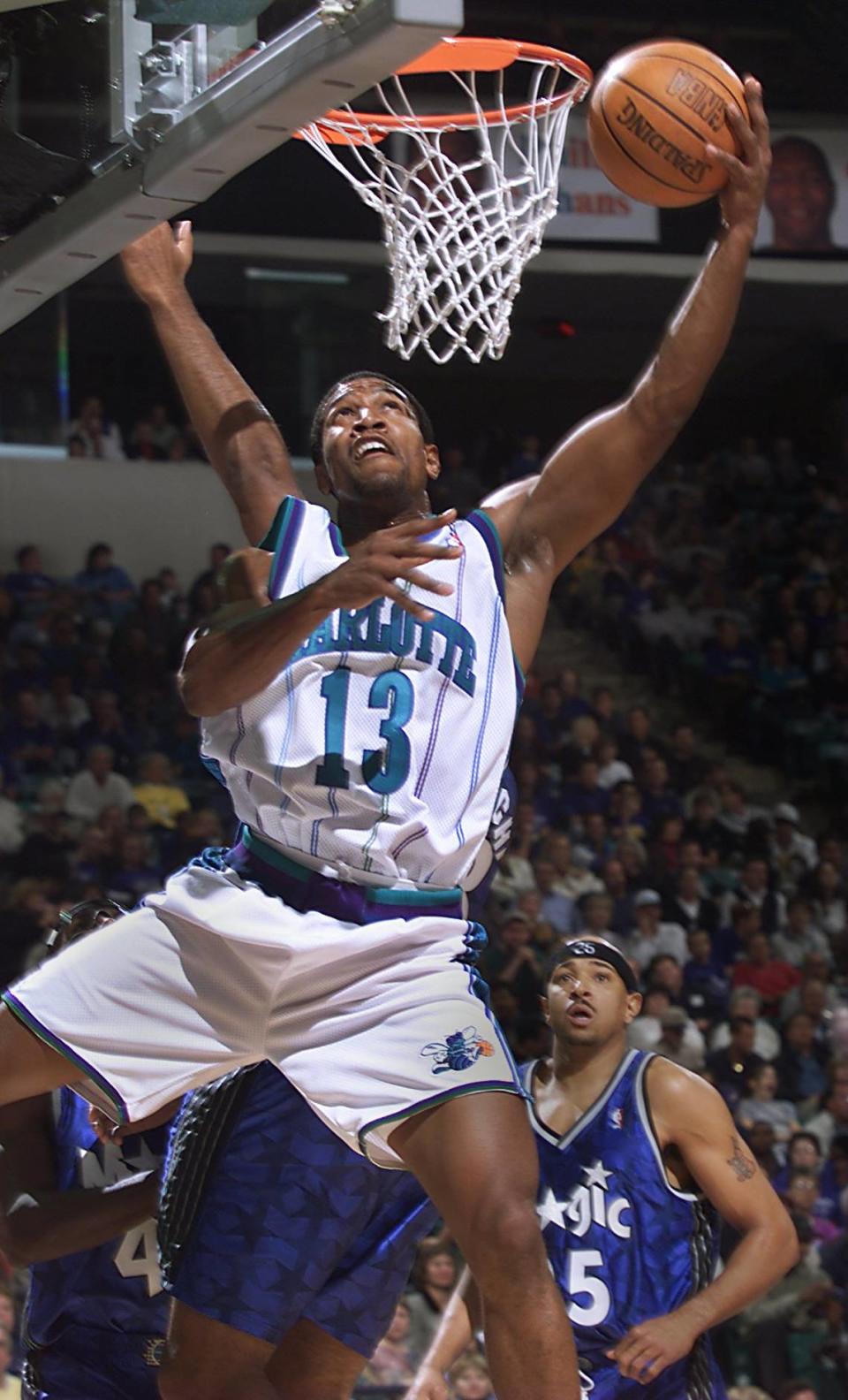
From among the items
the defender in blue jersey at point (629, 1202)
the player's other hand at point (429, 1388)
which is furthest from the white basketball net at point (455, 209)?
the player's other hand at point (429, 1388)

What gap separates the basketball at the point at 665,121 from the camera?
352cm

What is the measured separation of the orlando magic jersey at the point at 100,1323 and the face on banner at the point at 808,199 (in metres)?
11.1

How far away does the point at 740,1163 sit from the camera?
400 cm

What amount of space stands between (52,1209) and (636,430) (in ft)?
6.05

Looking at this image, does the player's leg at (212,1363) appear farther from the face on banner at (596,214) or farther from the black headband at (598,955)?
the face on banner at (596,214)

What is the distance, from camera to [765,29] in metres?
14.4

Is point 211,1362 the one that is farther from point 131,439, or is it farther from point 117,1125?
point 131,439

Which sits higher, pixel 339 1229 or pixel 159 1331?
pixel 339 1229

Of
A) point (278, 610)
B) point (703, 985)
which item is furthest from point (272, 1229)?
point (703, 985)

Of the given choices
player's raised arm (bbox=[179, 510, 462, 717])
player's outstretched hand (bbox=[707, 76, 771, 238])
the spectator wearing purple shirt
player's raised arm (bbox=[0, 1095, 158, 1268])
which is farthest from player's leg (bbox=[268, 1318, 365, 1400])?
the spectator wearing purple shirt

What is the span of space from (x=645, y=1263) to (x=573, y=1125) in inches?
13.4

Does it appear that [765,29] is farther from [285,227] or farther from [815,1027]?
[815,1027]

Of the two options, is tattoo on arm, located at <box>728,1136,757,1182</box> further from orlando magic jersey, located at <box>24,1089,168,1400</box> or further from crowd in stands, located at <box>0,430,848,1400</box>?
crowd in stands, located at <box>0,430,848,1400</box>

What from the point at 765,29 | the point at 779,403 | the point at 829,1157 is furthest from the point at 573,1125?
the point at 779,403
